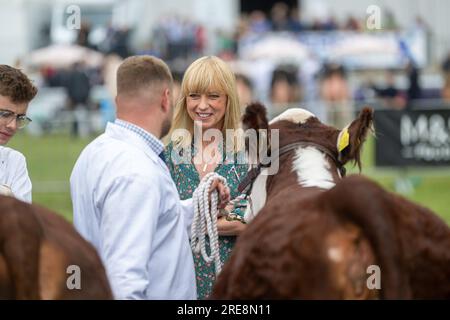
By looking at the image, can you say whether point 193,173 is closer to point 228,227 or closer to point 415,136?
point 228,227

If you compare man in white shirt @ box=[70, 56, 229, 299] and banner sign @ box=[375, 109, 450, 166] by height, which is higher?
banner sign @ box=[375, 109, 450, 166]

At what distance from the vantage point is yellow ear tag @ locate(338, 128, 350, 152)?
18.4 feet

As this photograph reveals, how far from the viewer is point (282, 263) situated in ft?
14.3

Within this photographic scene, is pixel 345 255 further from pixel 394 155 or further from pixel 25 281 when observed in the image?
pixel 394 155

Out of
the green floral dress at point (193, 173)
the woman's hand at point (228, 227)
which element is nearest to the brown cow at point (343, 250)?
the woman's hand at point (228, 227)

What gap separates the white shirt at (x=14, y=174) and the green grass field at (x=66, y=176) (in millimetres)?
10334

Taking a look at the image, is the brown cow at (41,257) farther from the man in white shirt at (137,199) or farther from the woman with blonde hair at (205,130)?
the woman with blonde hair at (205,130)

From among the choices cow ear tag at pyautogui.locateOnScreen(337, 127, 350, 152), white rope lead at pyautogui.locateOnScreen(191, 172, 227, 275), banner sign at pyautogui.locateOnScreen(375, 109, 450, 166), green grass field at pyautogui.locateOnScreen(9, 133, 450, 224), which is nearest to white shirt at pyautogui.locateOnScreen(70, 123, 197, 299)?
white rope lead at pyautogui.locateOnScreen(191, 172, 227, 275)

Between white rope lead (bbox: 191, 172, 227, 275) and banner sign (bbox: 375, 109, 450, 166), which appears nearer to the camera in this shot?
white rope lead (bbox: 191, 172, 227, 275)

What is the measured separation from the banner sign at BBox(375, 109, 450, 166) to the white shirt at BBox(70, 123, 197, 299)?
13.4 metres

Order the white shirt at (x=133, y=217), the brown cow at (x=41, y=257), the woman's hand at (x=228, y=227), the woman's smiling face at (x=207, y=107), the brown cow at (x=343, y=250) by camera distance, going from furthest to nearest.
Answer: the woman's smiling face at (x=207, y=107) < the woman's hand at (x=228, y=227) < the white shirt at (x=133, y=217) < the brown cow at (x=343, y=250) < the brown cow at (x=41, y=257)

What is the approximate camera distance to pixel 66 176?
1920 cm

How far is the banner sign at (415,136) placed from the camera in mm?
18500

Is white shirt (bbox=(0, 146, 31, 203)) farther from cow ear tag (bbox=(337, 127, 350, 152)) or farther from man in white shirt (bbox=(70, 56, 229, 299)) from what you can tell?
cow ear tag (bbox=(337, 127, 350, 152))
